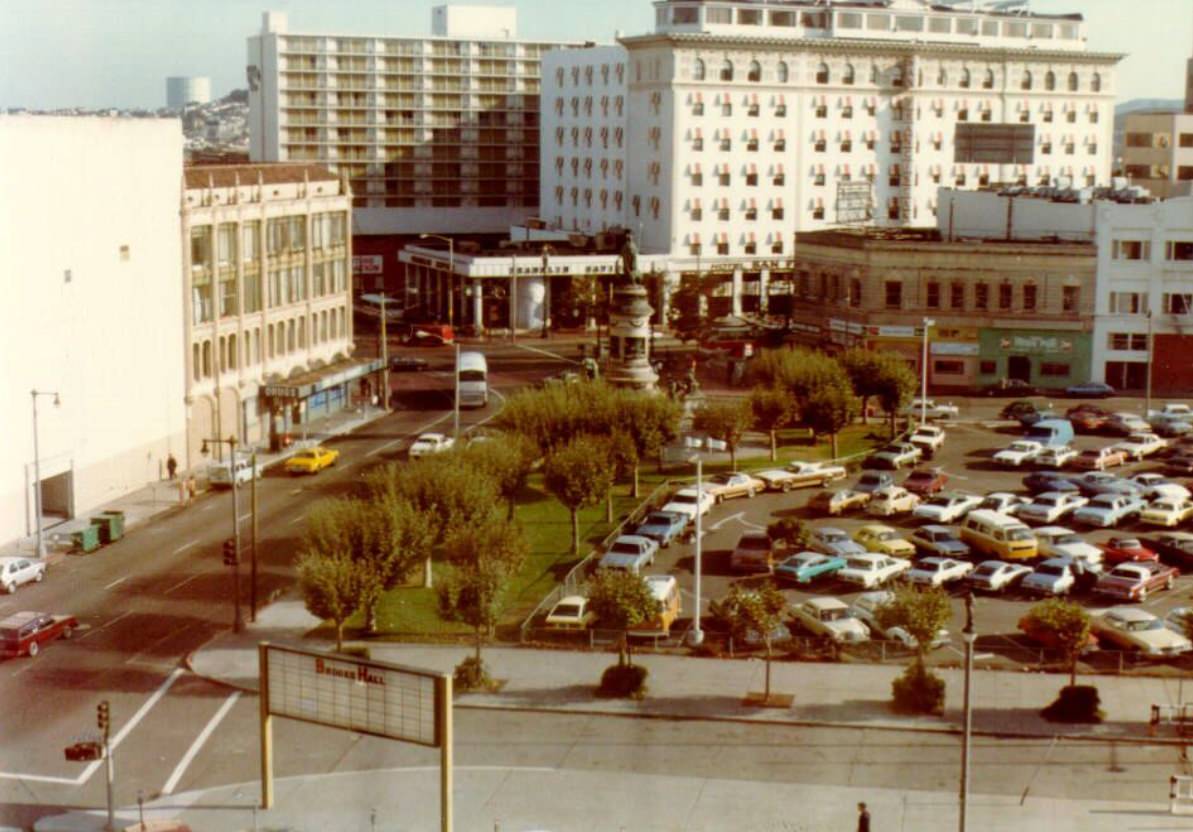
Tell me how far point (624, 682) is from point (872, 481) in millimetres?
22171

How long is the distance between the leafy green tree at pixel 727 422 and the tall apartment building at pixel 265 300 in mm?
18274

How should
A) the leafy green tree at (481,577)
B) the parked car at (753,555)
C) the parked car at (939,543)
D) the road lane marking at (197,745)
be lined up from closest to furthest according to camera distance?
the road lane marking at (197,745) → the leafy green tree at (481,577) → the parked car at (753,555) → the parked car at (939,543)

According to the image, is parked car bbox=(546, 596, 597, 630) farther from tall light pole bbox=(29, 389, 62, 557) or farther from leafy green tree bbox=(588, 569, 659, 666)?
tall light pole bbox=(29, 389, 62, 557)

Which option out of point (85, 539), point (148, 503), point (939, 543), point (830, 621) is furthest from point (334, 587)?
point (148, 503)

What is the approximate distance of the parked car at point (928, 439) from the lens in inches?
2445

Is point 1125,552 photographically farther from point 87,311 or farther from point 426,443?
point 87,311

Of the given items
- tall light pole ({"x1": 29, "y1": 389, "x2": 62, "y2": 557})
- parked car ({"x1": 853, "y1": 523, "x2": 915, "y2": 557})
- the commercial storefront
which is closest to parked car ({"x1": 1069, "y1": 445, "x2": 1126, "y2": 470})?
parked car ({"x1": 853, "y1": 523, "x2": 915, "y2": 557})

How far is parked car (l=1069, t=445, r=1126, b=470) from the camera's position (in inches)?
2363

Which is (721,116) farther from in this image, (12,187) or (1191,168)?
(12,187)

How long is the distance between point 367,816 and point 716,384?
53.5m

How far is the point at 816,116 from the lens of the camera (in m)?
107

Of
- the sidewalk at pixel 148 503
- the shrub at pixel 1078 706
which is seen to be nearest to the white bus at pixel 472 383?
the sidewalk at pixel 148 503

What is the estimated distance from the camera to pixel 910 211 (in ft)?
359

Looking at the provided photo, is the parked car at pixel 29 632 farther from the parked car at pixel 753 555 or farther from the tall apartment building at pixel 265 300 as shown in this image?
the tall apartment building at pixel 265 300
